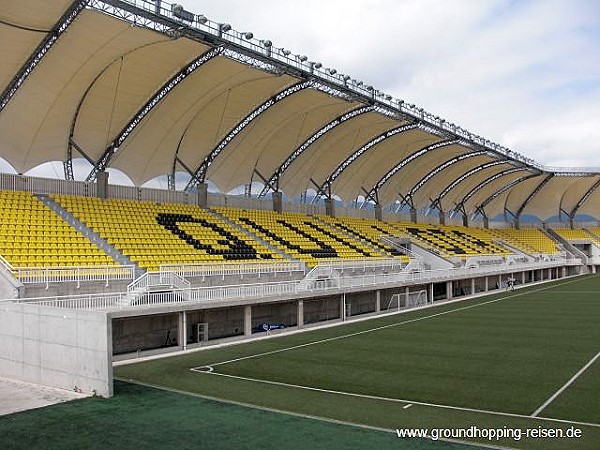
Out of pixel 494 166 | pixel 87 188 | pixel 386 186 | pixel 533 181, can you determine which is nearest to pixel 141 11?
pixel 87 188

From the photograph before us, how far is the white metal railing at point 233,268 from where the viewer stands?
25.3 metres

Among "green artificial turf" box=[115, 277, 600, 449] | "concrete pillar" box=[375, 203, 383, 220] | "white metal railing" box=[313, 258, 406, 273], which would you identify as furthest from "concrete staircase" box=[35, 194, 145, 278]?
"concrete pillar" box=[375, 203, 383, 220]

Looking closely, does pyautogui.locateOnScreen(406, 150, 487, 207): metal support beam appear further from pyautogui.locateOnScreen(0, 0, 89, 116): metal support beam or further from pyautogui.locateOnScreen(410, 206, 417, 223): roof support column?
pyautogui.locateOnScreen(0, 0, 89, 116): metal support beam

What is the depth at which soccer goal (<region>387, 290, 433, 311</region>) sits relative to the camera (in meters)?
37.2

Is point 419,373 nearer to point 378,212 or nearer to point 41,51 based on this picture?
point 41,51

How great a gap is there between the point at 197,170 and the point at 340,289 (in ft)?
51.2

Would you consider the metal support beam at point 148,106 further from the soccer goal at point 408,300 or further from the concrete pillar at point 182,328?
the soccer goal at point 408,300

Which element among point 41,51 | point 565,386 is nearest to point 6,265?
point 41,51

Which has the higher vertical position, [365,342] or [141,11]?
[141,11]

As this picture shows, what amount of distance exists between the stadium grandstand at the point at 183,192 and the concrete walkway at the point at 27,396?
1.06ft

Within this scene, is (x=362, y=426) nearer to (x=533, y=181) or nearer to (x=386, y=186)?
(x=386, y=186)

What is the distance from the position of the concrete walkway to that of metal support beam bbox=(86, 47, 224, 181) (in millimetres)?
18035

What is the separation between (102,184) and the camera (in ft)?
111

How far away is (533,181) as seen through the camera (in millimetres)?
76188
